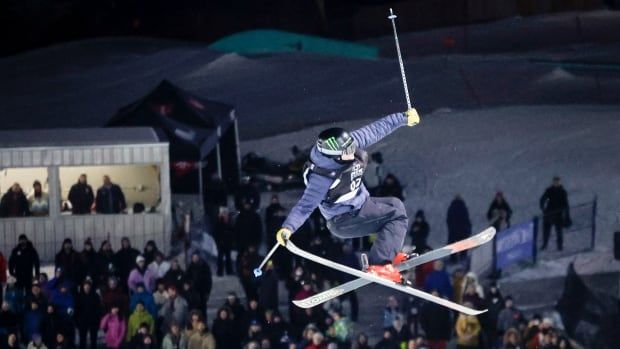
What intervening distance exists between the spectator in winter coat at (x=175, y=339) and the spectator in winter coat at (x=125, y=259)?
26.4 inches

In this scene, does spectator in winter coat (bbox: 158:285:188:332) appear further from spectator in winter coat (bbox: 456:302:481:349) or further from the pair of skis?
the pair of skis

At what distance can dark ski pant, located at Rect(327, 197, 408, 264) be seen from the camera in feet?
24.1

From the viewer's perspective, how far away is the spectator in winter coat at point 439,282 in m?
10.7

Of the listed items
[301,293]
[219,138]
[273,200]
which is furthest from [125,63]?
[301,293]

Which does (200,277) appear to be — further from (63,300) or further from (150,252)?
(63,300)

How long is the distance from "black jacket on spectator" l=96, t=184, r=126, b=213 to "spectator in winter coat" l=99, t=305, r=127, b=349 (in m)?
1.11

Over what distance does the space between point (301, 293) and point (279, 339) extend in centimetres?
45

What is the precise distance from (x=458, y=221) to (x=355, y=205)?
438 centimetres

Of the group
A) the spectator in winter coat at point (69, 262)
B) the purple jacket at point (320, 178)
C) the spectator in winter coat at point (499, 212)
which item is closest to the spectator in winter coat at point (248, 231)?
the spectator in winter coat at point (69, 262)

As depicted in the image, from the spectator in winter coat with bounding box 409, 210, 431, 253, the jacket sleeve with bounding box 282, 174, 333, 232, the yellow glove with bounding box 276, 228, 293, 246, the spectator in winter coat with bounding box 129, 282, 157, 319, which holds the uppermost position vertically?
the jacket sleeve with bounding box 282, 174, 333, 232

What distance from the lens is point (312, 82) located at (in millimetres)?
12680

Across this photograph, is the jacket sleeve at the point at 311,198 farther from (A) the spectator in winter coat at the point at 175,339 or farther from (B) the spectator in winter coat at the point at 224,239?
(B) the spectator in winter coat at the point at 224,239

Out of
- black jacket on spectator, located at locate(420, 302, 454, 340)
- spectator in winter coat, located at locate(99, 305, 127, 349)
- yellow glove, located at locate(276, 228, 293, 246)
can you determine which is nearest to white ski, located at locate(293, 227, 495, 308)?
yellow glove, located at locate(276, 228, 293, 246)

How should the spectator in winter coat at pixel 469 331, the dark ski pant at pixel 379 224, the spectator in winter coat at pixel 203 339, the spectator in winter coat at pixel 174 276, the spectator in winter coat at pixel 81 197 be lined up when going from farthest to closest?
the spectator in winter coat at pixel 81 197 → the spectator in winter coat at pixel 174 276 → the spectator in winter coat at pixel 469 331 → the spectator in winter coat at pixel 203 339 → the dark ski pant at pixel 379 224
